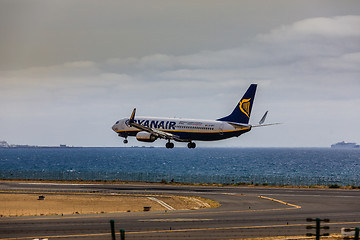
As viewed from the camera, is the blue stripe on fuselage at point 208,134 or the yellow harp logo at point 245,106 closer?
the blue stripe on fuselage at point 208,134

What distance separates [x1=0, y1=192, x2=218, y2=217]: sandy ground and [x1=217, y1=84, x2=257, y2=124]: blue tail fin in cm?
2106

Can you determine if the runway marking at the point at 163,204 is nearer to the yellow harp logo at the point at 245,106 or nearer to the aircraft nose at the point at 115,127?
the yellow harp logo at the point at 245,106

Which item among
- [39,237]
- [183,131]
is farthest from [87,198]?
[39,237]

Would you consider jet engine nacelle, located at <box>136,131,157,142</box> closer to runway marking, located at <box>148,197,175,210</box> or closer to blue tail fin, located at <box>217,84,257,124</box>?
blue tail fin, located at <box>217,84,257,124</box>

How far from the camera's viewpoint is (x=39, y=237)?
39500mm

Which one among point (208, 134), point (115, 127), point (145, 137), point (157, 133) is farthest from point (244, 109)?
point (115, 127)

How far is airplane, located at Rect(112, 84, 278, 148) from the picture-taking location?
8925 cm

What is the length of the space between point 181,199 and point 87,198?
1359cm

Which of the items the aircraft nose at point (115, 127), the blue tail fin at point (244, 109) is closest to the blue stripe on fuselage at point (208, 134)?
the blue tail fin at point (244, 109)

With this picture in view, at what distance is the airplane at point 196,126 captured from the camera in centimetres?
8925

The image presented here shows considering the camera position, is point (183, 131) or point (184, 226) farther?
point (183, 131)

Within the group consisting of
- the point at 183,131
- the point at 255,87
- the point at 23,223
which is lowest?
the point at 23,223

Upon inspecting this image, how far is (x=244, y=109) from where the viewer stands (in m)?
92.7

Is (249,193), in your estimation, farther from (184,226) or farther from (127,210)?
(184,226)
